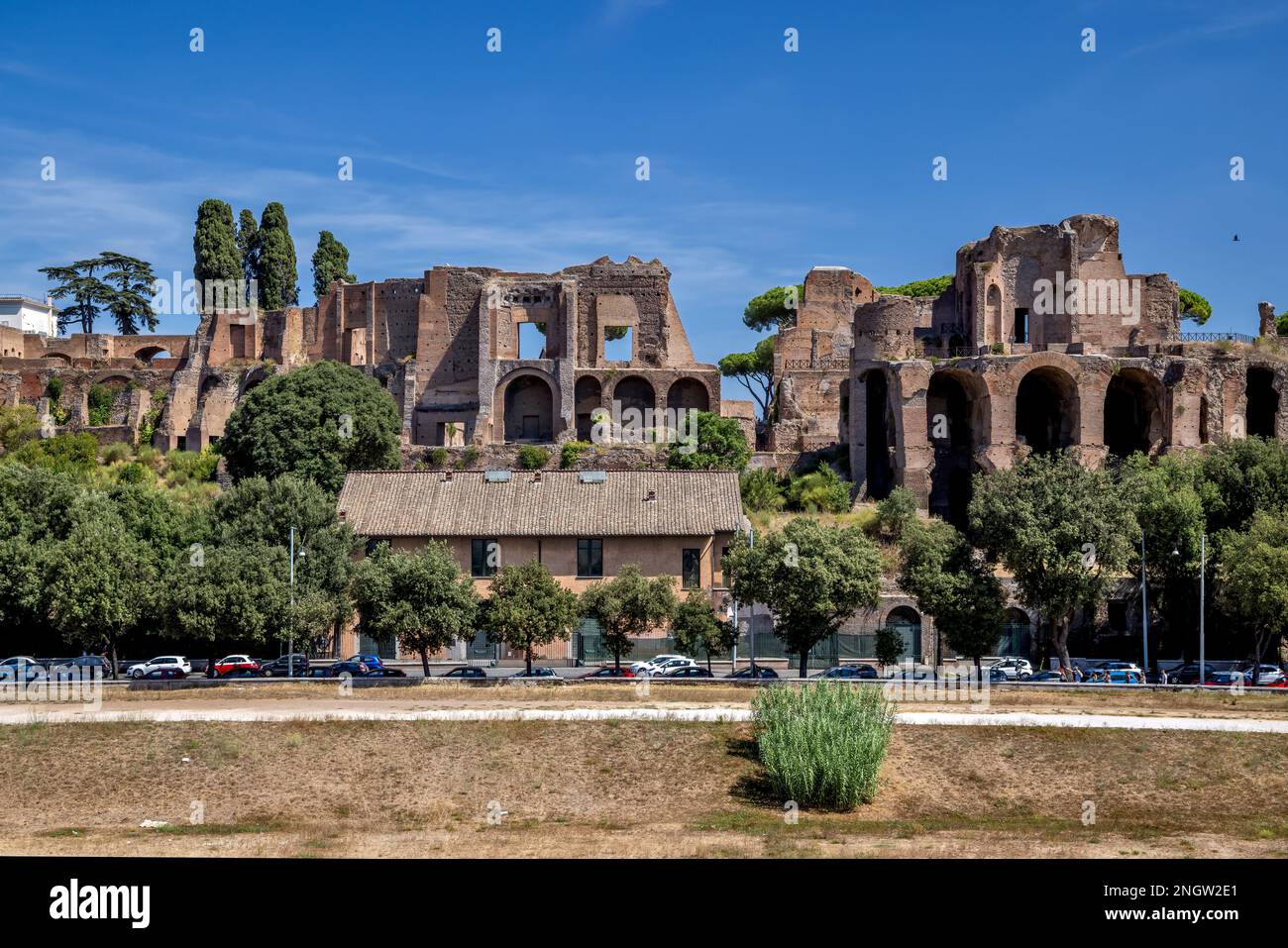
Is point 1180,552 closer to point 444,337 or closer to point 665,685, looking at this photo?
point 665,685

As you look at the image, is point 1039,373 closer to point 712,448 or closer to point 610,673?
point 712,448

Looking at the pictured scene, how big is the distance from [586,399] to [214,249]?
86.8ft

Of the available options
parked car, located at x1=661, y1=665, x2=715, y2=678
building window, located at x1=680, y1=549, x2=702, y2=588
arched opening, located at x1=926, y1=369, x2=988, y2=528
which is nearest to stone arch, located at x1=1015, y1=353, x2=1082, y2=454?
arched opening, located at x1=926, y1=369, x2=988, y2=528

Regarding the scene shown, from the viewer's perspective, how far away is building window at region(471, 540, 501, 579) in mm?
53656

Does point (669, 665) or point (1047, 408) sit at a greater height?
point (1047, 408)

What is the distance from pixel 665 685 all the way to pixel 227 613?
13.5 m

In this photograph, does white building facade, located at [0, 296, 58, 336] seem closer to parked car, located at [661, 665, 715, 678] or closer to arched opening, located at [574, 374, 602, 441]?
arched opening, located at [574, 374, 602, 441]

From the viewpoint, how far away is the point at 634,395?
85.6 meters

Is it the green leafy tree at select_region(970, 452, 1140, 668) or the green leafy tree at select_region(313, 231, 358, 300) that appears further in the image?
the green leafy tree at select_region(313, 231, 358, 300)

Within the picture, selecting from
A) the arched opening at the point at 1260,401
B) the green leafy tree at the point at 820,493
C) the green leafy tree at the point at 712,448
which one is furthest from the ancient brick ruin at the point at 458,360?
the arched opening at the point at 1260,401

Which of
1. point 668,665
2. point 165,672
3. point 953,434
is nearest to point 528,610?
point 668,665

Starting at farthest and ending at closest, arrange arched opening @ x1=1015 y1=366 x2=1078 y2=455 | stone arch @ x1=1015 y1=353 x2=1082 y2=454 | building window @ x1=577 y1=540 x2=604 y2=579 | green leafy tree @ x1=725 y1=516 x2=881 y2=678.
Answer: arched opening @ x1=1015 y1=366 x2=1078 y2=455, stone arch @ x1=1015 y1=353 x2=1082 y2=454, building window @ x1=577 y1=540 x2=604 y2=579, green leafy tree @ x1=725 y1=516 x2=881 y2=678

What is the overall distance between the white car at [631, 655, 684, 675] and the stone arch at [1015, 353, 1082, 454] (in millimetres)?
27442
